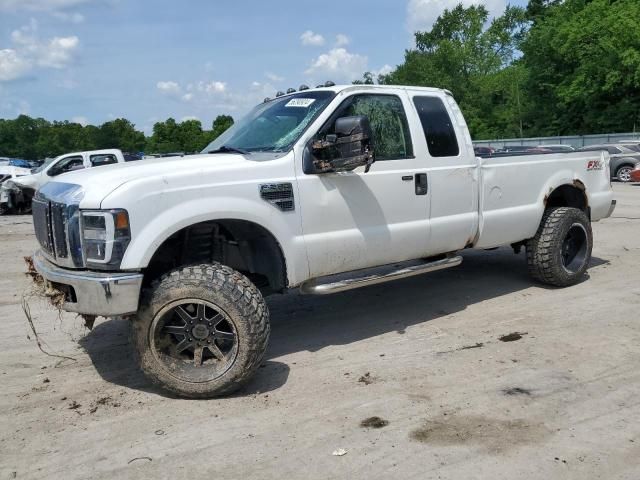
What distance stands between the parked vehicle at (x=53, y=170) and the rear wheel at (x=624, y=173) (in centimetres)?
1794

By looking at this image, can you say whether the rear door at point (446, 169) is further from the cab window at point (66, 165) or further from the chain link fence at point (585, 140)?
the chain link fence at point (585, 140)

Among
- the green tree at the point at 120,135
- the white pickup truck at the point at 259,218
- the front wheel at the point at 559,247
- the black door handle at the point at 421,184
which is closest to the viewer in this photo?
the white pickup truck at the point at 259,218

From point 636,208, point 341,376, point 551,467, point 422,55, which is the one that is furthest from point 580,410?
point 422,55

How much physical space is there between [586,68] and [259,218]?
46067 mm

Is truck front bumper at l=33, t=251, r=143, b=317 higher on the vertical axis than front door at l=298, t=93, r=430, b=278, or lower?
lower

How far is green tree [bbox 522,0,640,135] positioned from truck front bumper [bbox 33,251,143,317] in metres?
43.5

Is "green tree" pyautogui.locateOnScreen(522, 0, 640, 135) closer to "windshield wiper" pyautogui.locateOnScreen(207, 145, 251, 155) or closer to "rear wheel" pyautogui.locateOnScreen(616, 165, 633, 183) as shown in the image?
"rear wheel" pyautogui.locateOnScreen(616, 165, 633, 183)

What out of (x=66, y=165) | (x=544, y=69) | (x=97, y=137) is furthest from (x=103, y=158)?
(x=97, y=137)

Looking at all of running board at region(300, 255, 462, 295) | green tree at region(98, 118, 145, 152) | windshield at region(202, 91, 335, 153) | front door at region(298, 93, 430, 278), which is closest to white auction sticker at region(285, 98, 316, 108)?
windshield at region(202, 91, 335, 153)

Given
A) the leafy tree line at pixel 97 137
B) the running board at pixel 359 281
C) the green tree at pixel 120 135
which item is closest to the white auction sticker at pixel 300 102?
the running board at pixel 359 281

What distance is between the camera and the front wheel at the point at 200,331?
3.97 metres

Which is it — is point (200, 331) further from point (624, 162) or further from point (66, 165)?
point (624, 162)

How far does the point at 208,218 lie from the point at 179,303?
0.60 metres

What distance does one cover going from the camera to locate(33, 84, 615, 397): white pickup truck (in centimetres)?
385
